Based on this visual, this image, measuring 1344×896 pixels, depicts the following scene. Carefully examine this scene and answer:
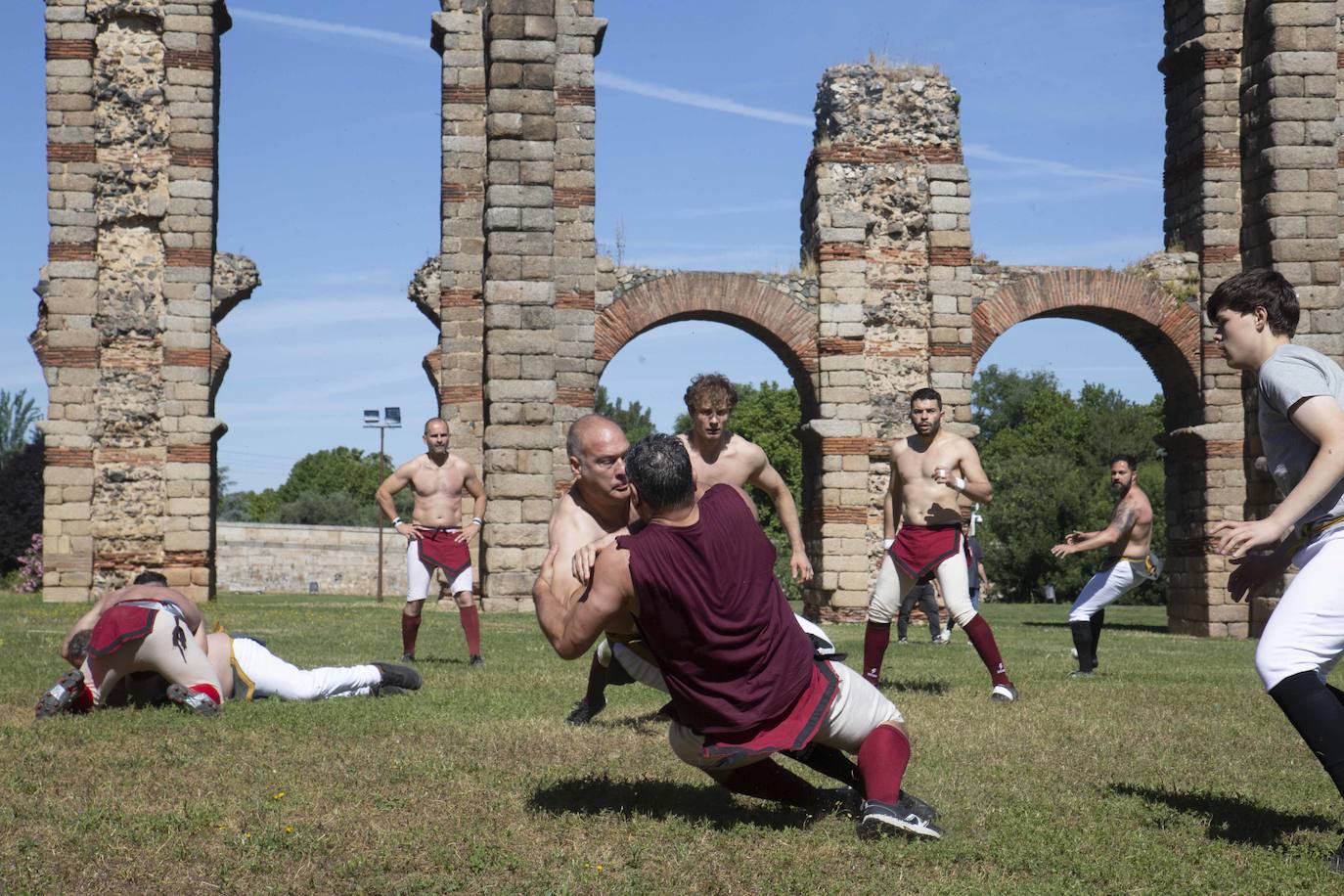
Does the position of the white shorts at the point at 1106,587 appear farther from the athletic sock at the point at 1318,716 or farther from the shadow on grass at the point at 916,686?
the athletic sock at the point at 1318,716

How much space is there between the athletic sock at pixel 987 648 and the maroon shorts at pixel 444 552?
407cm

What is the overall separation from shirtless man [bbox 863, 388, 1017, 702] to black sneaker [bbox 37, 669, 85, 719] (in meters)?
4.59

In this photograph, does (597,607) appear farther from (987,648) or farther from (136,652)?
(987,648)

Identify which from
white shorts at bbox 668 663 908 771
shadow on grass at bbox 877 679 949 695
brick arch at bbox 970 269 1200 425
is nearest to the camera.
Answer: white shorts at bbox 668 663 908 771

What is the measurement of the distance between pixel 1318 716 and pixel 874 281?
17.3 meters

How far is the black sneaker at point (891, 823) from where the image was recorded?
454 cm

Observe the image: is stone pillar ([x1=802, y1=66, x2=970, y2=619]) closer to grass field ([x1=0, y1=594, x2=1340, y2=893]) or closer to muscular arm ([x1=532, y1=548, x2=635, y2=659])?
grass field ([x1=0, y1=594, x2=1340, y2=893])

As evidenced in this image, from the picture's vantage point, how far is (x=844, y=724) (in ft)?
15.5

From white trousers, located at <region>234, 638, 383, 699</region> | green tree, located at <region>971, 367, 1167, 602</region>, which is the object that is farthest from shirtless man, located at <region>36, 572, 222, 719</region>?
green tree, located at <region>971, 367, 1167, 602</region>

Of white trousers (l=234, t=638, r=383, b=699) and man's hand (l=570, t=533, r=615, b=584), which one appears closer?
man's hand (l=570, t=533, r=615, b=584)

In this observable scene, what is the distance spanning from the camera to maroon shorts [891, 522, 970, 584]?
8883 millimetres

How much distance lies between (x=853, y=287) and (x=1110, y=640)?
693 cm

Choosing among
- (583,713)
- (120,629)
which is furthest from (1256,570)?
(120,629)

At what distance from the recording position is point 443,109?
75.9 feet
